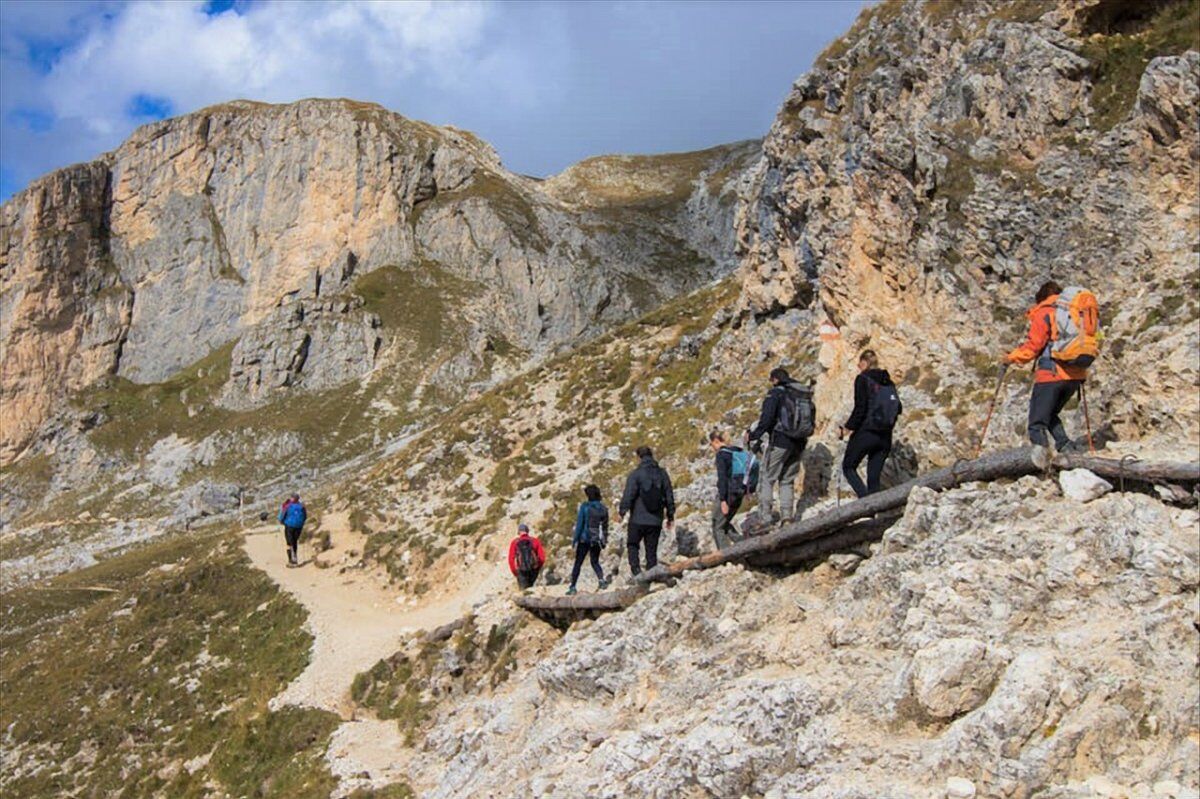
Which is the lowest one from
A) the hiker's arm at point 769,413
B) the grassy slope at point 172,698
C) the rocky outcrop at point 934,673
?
the grassy slope at point 172,698

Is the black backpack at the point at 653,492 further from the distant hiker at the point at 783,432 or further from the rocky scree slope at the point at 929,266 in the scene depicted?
the rocky scree slope at the point at 929,266

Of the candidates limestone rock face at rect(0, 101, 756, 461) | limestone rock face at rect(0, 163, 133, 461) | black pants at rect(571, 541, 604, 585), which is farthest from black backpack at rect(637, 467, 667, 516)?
limestone rock face at rect(0, 163, 133, 461)

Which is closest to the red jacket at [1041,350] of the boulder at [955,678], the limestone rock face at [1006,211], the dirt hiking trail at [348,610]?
the limestone rock face at [1006,211]

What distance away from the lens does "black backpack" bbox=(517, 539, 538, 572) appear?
1886 cm

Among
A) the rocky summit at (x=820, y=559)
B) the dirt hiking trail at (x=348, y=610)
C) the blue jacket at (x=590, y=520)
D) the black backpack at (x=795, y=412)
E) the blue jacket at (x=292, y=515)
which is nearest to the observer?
the rocky summit at (x=820, y=559)

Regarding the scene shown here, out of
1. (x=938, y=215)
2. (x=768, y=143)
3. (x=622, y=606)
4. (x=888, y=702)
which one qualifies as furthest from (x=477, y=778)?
(x=768, y=143)

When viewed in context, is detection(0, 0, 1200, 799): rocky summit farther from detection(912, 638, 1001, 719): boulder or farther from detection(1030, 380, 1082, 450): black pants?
detection(1030, 380, 1082, 450): black pants

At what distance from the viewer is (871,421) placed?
1167 centimetres

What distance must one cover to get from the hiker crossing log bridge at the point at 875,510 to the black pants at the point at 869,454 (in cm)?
77

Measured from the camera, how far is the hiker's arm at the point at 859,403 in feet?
38.5

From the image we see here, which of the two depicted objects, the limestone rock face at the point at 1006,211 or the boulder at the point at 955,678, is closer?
the boulder at the point at 955,678

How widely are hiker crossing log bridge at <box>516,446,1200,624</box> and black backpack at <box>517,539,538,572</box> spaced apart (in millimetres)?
5001

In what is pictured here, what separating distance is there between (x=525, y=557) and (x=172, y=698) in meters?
11.9

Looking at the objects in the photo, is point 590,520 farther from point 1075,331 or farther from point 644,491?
point 1075,331
